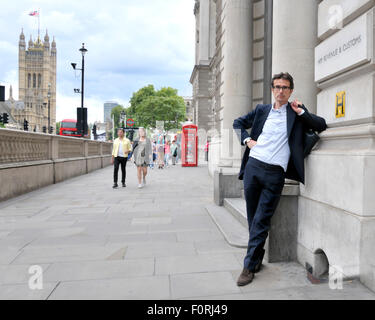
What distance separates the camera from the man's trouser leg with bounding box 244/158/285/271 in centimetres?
312

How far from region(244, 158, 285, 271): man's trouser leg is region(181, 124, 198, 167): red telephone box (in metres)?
16.9

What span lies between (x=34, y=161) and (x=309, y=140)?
26.4 feet

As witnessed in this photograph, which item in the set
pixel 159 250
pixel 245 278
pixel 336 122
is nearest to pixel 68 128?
pixel 159 250

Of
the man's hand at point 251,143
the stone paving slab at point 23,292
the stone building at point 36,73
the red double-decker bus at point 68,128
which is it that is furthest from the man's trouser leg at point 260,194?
the stone building at point 36,73

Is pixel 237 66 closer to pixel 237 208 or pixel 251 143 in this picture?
pixel 237 208

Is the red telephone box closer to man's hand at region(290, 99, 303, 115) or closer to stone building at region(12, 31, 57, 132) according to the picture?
man's hand at region(290, 99, 303, 115)

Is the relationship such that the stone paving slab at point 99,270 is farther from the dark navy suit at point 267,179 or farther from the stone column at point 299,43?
the stone column at point 299,43

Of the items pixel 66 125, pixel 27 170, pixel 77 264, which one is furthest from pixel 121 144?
pixel 66 125

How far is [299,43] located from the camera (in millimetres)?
4180

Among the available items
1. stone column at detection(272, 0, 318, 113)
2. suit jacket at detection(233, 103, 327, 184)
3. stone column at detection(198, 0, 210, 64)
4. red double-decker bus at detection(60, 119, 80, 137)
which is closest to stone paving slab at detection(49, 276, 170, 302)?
suit jacket at detection(233, 103, 327, 184)

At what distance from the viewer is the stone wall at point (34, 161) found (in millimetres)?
7625

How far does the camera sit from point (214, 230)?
16.6 feet

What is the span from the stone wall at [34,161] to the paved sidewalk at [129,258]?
1.11 m

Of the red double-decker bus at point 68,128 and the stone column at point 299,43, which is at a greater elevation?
the red double-decker bus at point 68,128
